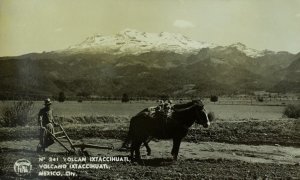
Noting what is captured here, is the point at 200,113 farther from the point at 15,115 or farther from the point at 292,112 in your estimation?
the point at 292,112

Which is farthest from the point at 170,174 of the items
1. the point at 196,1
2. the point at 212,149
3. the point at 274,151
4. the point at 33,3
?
the point at 33,3

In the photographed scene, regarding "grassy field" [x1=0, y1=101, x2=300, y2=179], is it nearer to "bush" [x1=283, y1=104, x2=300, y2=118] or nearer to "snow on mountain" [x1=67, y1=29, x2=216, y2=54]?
"snow on mountain" [x1=67, y1=29, x2=216, y2=54]

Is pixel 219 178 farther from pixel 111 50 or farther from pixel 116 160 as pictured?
pixel 111 50

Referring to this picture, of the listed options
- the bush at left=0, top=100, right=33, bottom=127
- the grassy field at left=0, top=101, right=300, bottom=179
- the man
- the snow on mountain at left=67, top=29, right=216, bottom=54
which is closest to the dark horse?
the grassy field at left=0, top=101, right=300, bottom=179

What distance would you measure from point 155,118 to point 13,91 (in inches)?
410

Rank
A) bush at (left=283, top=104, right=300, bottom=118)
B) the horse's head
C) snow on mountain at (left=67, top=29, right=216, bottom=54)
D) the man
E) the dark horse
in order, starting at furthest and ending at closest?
bush at (left=283, top=104, right=300, bottom=118)
snow on mountain at (left=67, top=29, right=216, bottom=54)
the man
the dark horse
the horse's head

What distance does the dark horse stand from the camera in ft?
27.9

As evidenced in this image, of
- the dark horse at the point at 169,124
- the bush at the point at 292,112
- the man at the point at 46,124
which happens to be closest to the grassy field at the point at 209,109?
the bush at the point at 292,112

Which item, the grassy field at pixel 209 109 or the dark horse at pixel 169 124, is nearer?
the dark horse at pixel 169 124

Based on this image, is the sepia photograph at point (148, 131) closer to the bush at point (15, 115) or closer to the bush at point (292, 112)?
the bush at point (15, 115)

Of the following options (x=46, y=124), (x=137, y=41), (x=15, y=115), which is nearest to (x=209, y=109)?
(x=137, y=41)

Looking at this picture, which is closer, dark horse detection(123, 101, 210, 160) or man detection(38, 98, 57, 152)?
dark horse detection(123, 101, 210, 160)

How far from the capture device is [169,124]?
854 centimetres

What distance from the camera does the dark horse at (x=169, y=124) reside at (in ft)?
27.9
